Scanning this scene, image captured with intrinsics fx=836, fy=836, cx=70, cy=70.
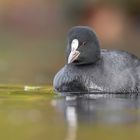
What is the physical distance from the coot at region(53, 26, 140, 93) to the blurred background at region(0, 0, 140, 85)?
27.5 feet

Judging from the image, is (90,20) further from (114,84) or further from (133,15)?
(114,84)

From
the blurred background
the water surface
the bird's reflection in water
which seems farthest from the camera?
the blurred background

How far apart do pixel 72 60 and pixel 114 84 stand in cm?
80

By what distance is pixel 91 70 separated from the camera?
553 inches

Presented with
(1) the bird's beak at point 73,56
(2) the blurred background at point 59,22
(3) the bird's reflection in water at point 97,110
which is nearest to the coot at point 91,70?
(1) the bird's beak at point 73,56

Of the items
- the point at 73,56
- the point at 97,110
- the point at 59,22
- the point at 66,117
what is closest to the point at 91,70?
the point at 73,56

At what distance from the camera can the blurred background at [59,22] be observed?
82.5 ft

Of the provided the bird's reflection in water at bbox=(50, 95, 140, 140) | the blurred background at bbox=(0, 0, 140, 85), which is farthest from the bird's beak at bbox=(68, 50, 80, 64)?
the blurred background at bbox=(0, 0, 140, 85)

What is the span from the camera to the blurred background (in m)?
25.1

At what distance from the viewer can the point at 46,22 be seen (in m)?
31.5

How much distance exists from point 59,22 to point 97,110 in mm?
19387

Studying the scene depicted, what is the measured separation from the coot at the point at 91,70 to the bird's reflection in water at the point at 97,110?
493mm

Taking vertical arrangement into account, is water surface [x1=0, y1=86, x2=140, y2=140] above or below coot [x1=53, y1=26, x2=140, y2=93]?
below

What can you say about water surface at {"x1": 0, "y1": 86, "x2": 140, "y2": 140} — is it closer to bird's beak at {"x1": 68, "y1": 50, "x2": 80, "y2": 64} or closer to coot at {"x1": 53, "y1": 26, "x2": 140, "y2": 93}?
coot at {"x1": 53, "y1": 26, "x2": 140, "y2": 93}
